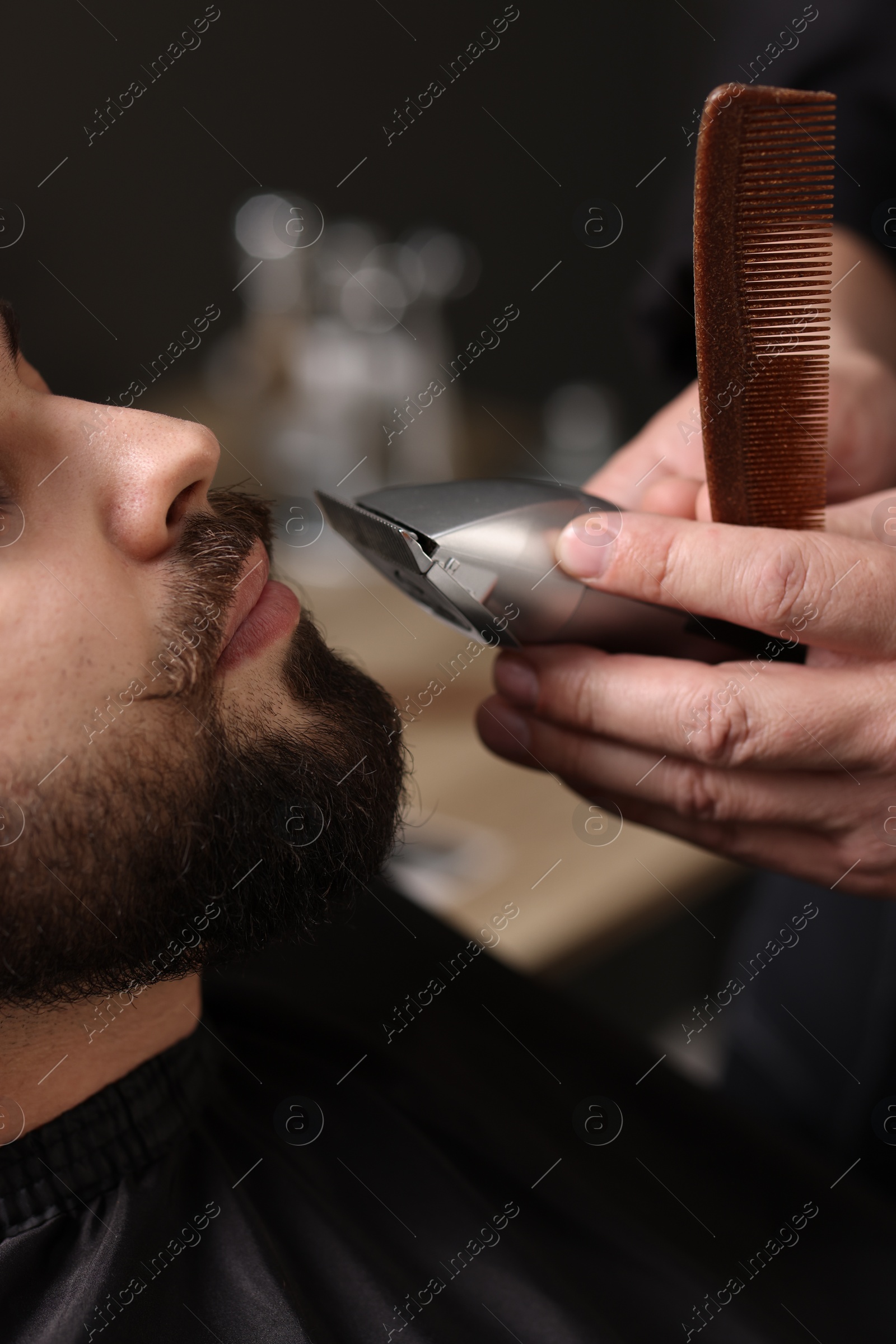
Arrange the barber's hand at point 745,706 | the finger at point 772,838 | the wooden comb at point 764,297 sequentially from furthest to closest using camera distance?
the finger at point 772,838 < the barber's hand at point 745,706 < the wooden comb at point 764,297

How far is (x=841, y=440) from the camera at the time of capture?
89cm

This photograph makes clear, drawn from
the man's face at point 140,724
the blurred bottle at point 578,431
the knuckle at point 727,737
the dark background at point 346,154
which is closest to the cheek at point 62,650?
the man's face at point 140,724

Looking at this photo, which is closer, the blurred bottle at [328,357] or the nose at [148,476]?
the nose at [148,476]

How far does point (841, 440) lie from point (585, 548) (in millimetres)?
380

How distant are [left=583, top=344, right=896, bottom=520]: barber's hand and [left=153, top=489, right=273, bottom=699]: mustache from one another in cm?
39

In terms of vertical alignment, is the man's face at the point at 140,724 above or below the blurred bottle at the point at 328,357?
above

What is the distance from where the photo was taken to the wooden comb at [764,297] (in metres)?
0.55

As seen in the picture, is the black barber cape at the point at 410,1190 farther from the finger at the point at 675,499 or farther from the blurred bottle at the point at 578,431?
the blurred bottle at the point at 578,431

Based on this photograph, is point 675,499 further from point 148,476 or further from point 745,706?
point 148,476

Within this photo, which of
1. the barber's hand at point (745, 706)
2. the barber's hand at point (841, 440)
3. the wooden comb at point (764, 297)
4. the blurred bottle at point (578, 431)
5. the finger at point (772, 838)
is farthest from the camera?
the blurred bottle at point (578, 431)

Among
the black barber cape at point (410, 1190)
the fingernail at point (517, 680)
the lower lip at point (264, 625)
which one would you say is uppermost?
the lower lip at point (264, 625)

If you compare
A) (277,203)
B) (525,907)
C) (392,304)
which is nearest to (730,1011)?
(525,907)

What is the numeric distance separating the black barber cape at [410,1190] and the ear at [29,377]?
1.70ft

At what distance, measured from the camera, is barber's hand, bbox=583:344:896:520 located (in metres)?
0.89
